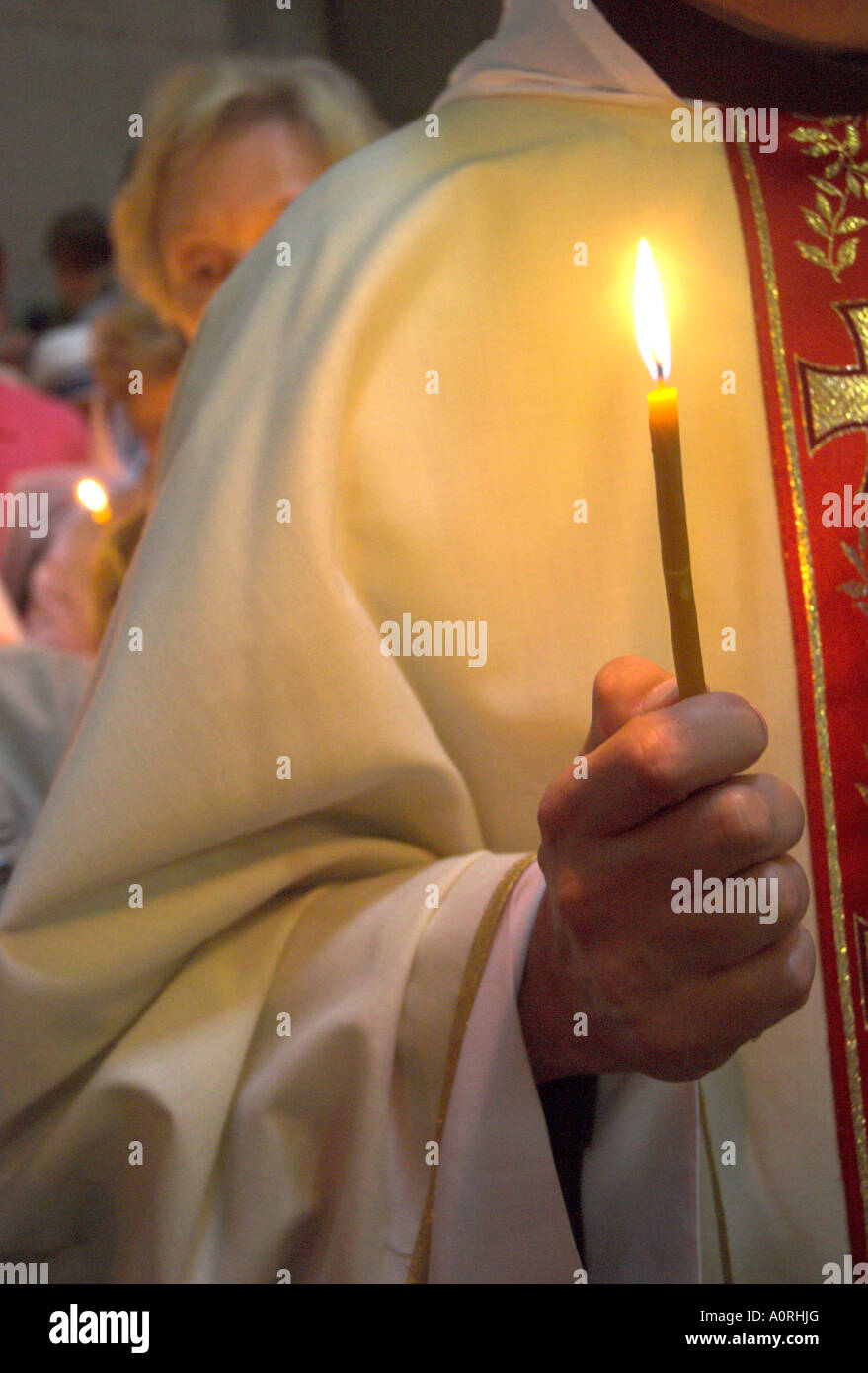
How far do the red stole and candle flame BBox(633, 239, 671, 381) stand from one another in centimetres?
48

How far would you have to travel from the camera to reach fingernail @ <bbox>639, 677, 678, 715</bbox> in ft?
2.82

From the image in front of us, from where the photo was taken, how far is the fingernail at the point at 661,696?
86 centimetres

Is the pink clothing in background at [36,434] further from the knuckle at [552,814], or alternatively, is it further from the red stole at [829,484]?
the knuckle at [552,814]

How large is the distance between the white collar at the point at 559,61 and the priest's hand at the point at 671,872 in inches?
31.2

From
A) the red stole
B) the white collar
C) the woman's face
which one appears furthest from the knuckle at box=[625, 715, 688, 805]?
the woman's face

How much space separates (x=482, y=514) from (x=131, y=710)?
39 cm

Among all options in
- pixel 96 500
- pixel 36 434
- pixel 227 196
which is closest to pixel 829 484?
pixel 227 196

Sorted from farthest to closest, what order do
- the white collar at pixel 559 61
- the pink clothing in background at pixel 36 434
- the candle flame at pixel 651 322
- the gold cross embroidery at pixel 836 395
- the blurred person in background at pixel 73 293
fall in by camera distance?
the blurred person in background at pixel 73 293
the pink clothing in background at pixel 36 434
the white collar at pixel 559 61
the gold cross embroidery at pixel 836 395
the candle flame at pixel 651 322

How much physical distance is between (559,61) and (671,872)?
0.99 m

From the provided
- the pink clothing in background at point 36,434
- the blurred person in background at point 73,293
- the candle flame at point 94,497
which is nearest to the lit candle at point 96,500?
the candle flame at point 94,497

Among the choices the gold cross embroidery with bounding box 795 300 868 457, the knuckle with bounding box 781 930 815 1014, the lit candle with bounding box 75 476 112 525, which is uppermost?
the lit candle with bounding box 75 476 112 525

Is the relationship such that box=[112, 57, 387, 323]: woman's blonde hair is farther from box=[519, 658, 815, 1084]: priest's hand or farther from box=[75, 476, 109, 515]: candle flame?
box=[519, 658, 815, 1084]: priest's hand

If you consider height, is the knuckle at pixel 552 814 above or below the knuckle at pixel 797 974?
above

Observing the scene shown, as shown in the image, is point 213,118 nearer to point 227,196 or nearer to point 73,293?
point 227,196
